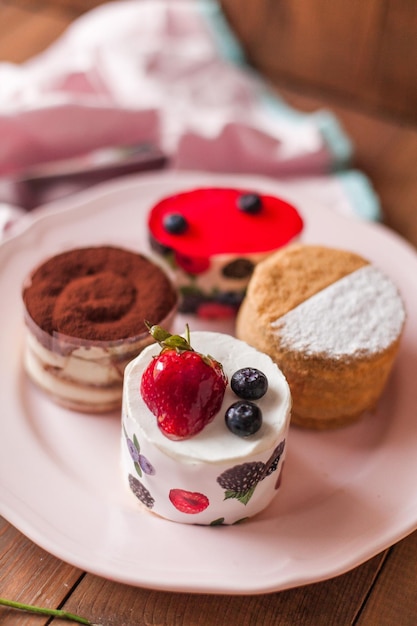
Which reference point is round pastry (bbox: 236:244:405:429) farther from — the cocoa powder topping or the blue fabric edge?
the blue fabric edge

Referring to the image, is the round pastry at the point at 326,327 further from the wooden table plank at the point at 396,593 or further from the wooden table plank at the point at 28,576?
the wooden table plank at the point at 28,576

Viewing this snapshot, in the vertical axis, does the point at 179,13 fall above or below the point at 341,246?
above

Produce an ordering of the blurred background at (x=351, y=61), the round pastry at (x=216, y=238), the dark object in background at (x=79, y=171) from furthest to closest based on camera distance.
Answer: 1. the blurred background at (x=351, y=61)
2. the dark object in background at (x=79, y=171)
3. the round pastry at (x=216, y=238)

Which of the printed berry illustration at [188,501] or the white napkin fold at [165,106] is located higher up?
the white napkin fold at [165,106]

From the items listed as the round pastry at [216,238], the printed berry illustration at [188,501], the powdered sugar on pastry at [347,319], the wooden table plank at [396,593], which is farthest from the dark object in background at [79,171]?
the wooden table plank at [396,593]

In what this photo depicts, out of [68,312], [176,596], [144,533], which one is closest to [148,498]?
[144,533]

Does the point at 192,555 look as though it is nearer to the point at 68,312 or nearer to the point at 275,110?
the point at 68,312
